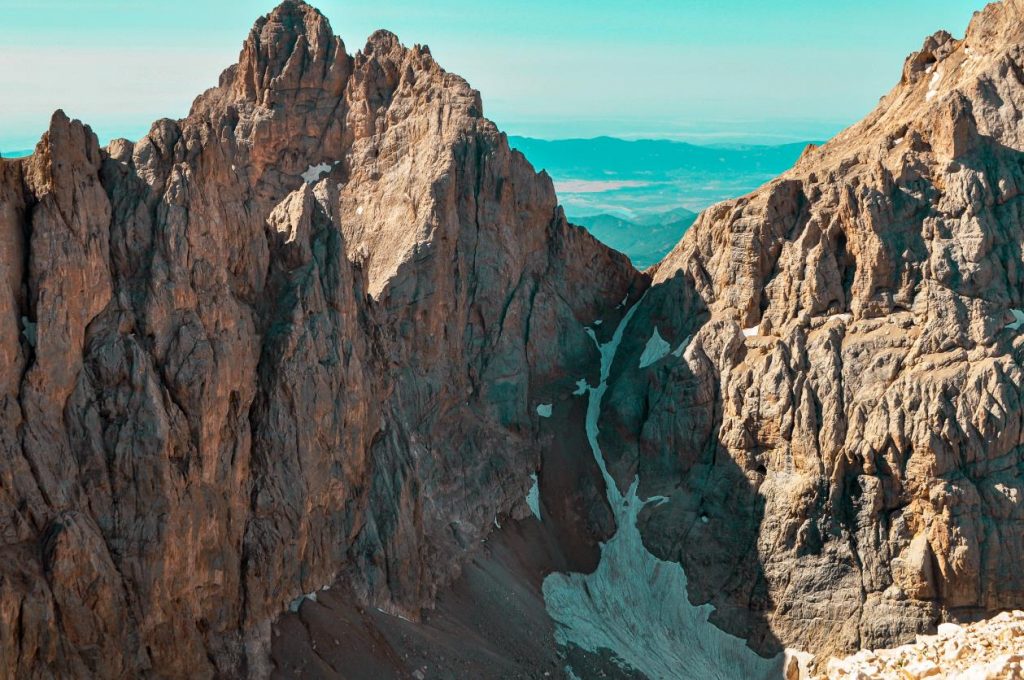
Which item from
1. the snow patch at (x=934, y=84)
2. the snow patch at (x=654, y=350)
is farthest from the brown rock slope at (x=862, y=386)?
the snow patch at (x=654, y=350)

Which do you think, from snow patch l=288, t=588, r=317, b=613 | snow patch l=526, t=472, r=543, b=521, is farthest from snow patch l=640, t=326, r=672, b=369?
snow patch l=288, t=588, r=317, b=613

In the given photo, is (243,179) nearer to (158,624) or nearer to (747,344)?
(158,624)

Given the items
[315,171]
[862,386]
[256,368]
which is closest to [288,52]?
[315,171]

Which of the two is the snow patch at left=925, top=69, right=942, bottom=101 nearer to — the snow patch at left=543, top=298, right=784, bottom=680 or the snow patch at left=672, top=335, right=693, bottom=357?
the snow patch at left=672, top=335, right=693, bottom=357

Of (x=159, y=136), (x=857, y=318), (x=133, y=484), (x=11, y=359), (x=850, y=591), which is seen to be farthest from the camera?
(x=857, y=318)

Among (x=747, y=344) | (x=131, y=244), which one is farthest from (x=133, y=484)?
(x=747, y=344)

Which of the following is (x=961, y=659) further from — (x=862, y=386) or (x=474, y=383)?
(x=474, y=383)

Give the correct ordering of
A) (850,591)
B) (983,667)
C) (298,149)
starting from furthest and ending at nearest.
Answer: (298,149), (850,591), (983,667)
